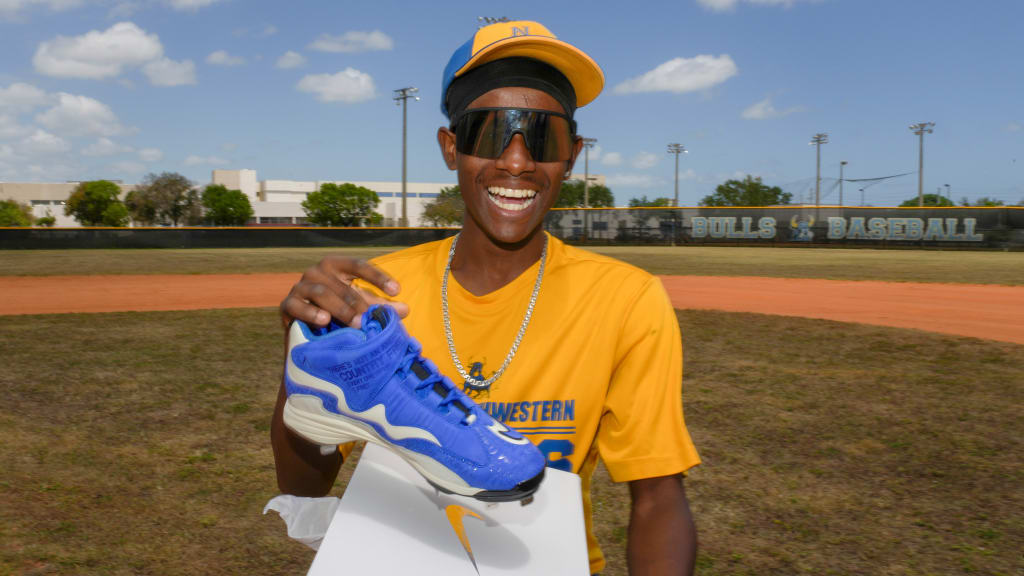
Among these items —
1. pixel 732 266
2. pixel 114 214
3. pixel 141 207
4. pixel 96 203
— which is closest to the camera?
pixel 732 266

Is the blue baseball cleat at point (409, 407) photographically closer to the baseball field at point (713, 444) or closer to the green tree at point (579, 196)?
the baseball field at point (713, 444)

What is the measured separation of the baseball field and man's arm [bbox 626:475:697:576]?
2.13m

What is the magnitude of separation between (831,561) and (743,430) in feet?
6.50

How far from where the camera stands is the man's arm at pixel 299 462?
152 centimetres

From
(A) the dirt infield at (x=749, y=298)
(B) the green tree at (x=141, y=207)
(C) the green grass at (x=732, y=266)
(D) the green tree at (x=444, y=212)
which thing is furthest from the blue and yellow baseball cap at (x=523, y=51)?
(B) the green tree at (x=141, y=207)

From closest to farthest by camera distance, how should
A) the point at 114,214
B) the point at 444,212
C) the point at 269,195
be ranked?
1. the point at 114,214
2. the point at 444,212
3. the point at 269,195

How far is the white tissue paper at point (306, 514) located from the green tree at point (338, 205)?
311 ft

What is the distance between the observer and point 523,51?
5.15 feet

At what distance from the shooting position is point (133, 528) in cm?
368

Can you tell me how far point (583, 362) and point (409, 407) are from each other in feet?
1.93

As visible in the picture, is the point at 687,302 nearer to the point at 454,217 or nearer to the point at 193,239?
the point at 193,239

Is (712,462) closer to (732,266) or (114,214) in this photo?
(732,266)

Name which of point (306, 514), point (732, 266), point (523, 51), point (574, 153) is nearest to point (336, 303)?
point (306, 514)

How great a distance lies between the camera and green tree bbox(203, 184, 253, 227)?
96.6 meters
